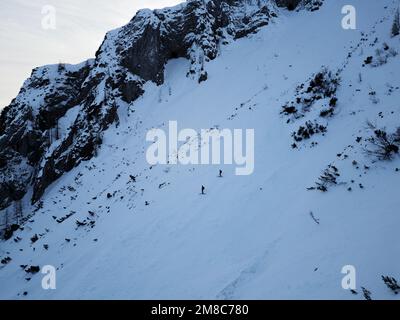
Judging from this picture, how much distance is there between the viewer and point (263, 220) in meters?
10.7

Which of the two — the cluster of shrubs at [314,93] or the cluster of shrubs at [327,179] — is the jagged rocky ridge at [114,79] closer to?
the cluster of shrubs at [314,93]

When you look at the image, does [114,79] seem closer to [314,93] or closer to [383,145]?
[314,93]

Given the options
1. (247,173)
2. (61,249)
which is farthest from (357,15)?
(61,249)

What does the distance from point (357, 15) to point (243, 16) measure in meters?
21.4

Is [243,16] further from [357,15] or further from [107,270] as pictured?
[107,270]

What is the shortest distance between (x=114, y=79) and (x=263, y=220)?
126ft

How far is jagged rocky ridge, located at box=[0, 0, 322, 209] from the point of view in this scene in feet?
137

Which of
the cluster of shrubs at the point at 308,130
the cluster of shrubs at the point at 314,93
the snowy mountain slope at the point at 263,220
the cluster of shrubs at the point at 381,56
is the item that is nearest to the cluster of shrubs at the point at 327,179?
the snowy mountain slope at the point at 263,220

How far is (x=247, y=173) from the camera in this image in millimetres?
14375

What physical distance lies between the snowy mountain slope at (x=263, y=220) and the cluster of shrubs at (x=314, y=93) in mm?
292

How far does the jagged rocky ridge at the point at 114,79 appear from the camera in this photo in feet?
137

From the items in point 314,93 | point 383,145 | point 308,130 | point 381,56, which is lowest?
point 383,145

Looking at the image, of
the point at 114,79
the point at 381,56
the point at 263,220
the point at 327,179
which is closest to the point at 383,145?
the point at 327,179

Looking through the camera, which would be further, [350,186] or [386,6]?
[386,6]
